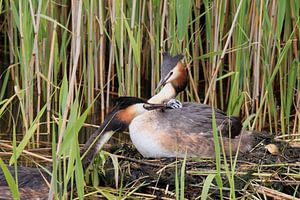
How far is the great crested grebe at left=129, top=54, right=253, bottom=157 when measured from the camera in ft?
17.4

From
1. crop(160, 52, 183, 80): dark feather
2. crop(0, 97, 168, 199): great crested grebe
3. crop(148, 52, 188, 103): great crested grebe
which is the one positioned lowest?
crop(0, 97, 168, 199): great crested grebe

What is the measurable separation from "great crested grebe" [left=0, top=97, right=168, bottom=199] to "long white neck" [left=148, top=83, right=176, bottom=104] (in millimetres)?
596

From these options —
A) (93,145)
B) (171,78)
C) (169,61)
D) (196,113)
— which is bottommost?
(93,145)

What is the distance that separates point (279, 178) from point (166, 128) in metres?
0.88

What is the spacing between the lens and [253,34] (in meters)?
6.23

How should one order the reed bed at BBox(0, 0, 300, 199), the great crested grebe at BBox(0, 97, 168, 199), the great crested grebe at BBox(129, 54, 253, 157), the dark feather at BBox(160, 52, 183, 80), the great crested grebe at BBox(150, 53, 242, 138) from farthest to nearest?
the dark feather at BBox(160, 52, 183, 80) → the reed bed at BBox(0, 0, 300, 199) → the great crested grebe at BBox(150, 53, 242, 138) → the great crested grebe at BBox(129, 54, 253, 157) → the great crested grebe at BBox(0, 97, 168, 199)

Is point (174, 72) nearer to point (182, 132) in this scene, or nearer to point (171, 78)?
point (171, 78)

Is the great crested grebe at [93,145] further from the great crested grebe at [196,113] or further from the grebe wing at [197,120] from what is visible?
the great crested grebe at [196,113]

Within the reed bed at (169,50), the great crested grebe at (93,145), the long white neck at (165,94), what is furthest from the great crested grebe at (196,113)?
the great crested grebe at (93,145)

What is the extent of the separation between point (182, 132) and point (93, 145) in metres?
0.68

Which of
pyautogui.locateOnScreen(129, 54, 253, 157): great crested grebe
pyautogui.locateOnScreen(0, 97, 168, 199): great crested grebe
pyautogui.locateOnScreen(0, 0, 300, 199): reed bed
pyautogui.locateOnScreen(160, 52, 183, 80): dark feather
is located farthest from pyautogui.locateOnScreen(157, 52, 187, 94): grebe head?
pyautogui.locateOnScreen(0, 97, 168, 199): great crested grebe

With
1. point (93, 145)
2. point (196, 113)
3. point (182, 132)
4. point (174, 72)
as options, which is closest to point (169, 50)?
point (174, 72)

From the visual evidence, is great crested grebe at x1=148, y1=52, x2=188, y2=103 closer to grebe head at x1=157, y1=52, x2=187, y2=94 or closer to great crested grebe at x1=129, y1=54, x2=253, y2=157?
grebe head at x1=157, y1=52, x2=187, y2=94

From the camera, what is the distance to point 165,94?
19.3 ft
